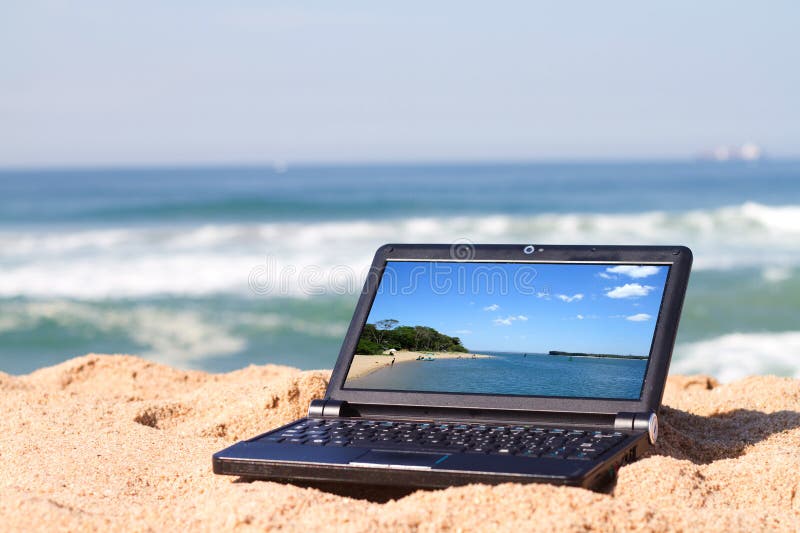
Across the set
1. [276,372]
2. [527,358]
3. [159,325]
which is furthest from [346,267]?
[527,358]

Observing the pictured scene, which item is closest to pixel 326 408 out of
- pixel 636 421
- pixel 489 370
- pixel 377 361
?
pixel 377 361

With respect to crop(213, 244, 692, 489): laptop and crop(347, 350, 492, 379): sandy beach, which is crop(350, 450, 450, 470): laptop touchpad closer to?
crop(213, 244, 692, 489): laptop

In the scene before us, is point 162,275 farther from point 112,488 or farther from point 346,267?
point 112,488

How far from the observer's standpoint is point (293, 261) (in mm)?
15492

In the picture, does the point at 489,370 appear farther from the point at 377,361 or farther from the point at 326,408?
the point at 326,408

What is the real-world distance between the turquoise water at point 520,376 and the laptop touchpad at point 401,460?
0.48 m

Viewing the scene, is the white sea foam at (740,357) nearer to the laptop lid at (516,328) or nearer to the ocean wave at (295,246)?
the ocean wave at (295,246)

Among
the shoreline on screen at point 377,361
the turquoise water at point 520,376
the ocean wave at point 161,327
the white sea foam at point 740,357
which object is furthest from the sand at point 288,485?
the ocean wave at point 161,327

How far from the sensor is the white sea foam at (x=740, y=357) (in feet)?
23.1

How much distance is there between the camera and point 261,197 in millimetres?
26656

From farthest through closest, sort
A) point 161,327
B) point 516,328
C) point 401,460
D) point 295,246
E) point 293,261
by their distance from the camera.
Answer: point 295,246 → point 293,261 → point 161,327 → point 516,328 → point 401,460

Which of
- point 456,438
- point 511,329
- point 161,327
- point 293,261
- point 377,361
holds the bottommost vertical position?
point 161,327

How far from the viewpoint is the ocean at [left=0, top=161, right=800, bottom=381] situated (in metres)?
9.30

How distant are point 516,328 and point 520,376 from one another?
0.17m
